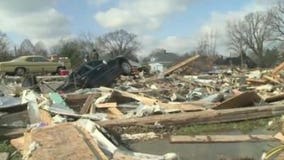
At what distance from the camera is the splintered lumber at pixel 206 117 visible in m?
10.9

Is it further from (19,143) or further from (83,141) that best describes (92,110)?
(83,141)

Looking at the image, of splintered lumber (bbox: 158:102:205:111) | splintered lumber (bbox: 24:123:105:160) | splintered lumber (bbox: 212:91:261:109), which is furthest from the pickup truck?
splintered lumber (bbox: 24:123:105:160)

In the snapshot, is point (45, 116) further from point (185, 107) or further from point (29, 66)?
point (29, 66)

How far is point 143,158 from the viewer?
7191 millimetres

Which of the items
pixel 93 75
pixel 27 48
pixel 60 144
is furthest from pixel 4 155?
pixel 27 48

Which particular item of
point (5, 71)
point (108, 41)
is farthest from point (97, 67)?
point (108, 41)

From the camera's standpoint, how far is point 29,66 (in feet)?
122

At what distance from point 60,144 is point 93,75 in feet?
43.0

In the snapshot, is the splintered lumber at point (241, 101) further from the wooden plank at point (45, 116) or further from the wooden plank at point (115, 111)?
the wooden plank at point (45, 116)

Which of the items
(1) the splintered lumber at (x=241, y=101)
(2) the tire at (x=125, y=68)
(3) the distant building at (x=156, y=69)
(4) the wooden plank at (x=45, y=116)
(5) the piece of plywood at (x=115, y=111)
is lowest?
(3) the distant building at (x=156, y=69)

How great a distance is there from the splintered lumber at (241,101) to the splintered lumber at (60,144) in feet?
15.4

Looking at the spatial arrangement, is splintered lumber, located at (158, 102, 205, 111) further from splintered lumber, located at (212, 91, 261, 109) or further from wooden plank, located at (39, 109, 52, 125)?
wooden plank, located at (39, 109, 52, 125)

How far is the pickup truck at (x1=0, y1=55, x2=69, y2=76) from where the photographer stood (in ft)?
119

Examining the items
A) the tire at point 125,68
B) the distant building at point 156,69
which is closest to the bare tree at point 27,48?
the distant building at point 156,69
